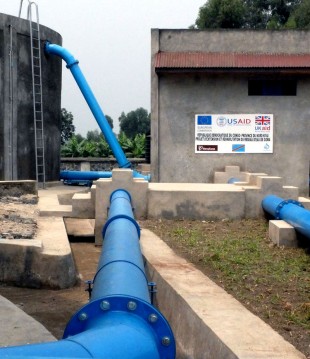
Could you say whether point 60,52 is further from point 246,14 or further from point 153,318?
point 246,14

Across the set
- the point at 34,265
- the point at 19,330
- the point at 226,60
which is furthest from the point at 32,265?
the point at 226,60

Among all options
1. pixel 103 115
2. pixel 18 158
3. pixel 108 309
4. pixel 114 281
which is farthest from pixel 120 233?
pixel 103 115

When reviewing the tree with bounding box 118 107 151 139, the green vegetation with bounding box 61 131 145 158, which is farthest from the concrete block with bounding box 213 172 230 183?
the tree with bounding box 118 107 151 139

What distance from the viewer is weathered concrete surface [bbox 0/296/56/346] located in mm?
4680

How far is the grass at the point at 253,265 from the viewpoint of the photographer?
5.51 m

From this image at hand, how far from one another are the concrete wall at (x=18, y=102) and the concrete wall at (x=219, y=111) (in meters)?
3.41

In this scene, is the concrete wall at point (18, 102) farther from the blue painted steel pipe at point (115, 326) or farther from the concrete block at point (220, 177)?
the blue painted steel pipe at point (115, 326)

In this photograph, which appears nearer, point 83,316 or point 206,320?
point 83,316

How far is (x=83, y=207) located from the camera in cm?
1223

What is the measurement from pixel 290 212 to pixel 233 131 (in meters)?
9.15

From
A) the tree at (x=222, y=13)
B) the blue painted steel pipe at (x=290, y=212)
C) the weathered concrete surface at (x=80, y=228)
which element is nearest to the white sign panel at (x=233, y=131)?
the weathered concrete surface at (x=80, y=228)

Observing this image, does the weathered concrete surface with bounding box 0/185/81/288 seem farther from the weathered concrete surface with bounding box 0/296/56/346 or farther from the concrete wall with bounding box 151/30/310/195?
the concrete wall with bounding box 151/30/310/195

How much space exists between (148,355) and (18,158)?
51.0 feet

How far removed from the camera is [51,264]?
7906 millimetres
